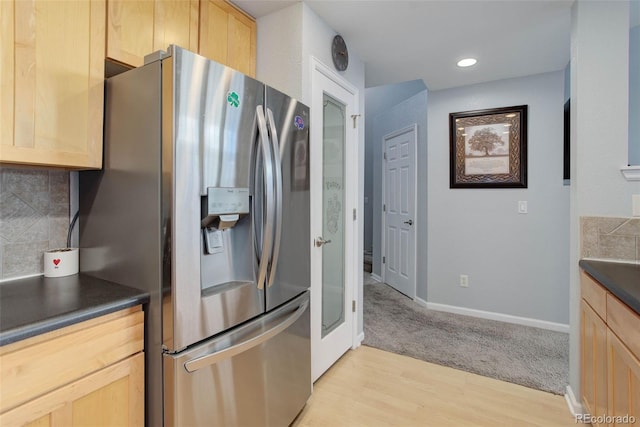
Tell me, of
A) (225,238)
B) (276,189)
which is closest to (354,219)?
(276,189)

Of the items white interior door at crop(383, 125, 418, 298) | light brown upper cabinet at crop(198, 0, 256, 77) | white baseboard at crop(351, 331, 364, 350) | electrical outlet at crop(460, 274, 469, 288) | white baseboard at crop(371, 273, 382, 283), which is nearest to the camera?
light brown upper cabinet at crop(198, 0, 256, 77)

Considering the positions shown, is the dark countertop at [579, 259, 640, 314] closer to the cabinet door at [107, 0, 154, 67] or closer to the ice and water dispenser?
the ice and water dispenser

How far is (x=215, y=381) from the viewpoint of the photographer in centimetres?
127

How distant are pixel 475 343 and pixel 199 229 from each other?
8.61 ft

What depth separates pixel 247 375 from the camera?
1408 mm

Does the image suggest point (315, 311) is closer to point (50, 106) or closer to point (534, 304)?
point (50, 106)

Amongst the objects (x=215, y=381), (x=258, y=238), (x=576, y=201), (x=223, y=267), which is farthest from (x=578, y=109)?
(x=215, y=381)

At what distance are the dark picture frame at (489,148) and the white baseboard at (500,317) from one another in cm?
132

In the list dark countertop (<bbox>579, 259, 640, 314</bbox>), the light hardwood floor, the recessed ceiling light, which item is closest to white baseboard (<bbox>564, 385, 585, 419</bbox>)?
the light hardwood floor

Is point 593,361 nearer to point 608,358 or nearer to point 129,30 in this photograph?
point 608,358

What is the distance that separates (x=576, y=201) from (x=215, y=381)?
2.14m

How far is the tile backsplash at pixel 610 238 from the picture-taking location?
1782mm

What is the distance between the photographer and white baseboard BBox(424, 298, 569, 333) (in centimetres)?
313

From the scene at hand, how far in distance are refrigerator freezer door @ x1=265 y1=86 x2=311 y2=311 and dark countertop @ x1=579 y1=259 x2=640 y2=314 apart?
1367 mm
